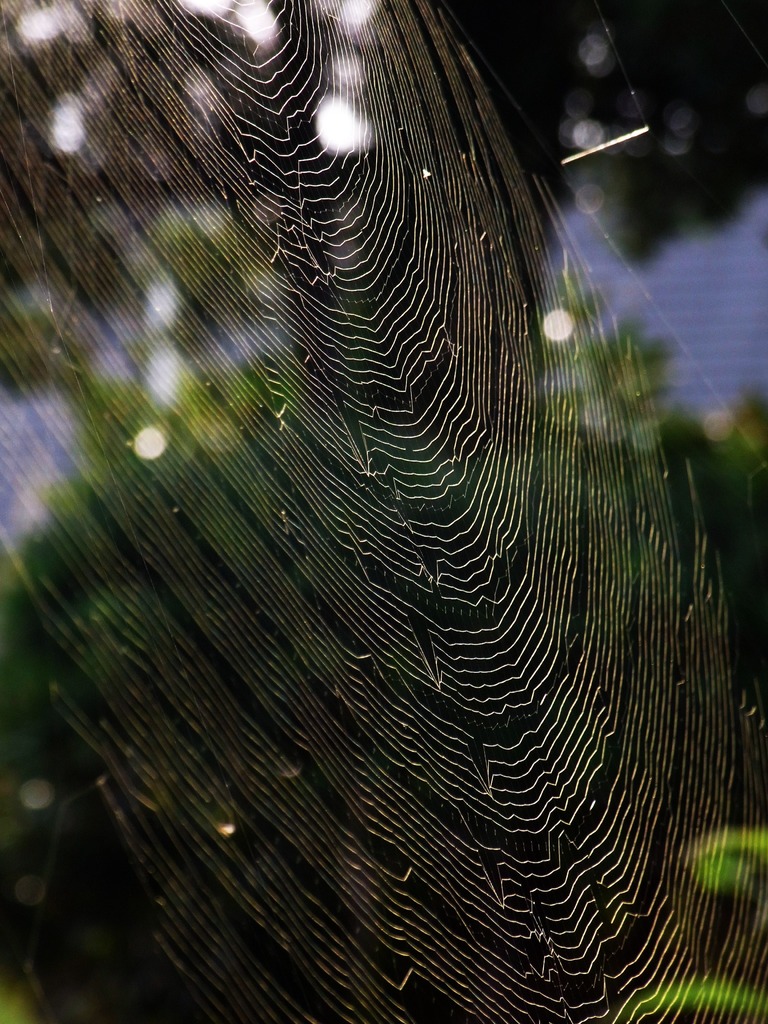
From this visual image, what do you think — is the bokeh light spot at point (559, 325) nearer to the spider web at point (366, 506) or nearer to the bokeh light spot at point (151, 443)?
the spider web at point (366, 506)

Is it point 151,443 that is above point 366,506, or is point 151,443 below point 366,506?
below

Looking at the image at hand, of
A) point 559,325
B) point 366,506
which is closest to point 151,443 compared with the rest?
point 366,506

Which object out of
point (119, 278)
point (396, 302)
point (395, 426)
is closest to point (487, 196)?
point (396, 302)

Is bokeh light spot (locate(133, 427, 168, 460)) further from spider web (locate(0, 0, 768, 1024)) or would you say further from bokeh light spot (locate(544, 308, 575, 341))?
bokeh light spot (locate(544, 308, 575, 341))

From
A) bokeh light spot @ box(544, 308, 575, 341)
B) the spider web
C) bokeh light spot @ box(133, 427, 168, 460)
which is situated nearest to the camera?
the spider web

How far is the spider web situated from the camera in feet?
2.82

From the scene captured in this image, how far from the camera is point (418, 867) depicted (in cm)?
88

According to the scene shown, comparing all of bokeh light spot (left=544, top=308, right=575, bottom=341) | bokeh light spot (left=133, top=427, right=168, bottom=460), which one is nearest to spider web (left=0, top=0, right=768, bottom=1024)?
bokeh light spot (left=133, top=427, right=168, bottom=460)

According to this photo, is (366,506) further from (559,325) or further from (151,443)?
(559,325)

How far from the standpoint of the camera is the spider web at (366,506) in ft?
2.82

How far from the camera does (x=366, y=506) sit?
0.96m

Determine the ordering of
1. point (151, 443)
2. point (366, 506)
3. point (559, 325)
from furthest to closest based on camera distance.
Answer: point (559, 325), point (151, 443), point (366, 506)

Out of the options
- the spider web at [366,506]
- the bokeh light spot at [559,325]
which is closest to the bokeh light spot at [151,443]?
the spider web at [366,506]

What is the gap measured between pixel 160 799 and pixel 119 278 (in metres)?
0.70
